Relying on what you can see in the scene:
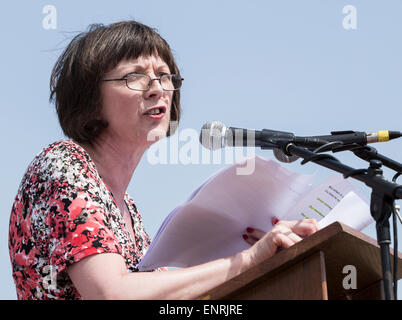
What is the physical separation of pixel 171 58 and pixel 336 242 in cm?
141

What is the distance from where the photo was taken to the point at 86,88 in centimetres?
249

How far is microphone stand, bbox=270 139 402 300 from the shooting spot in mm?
1517

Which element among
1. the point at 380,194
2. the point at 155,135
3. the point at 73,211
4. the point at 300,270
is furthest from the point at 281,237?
the point at 155,135

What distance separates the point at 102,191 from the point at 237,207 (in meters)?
0.48

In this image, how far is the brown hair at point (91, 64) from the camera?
2469mm

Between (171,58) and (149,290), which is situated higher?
(171,58)

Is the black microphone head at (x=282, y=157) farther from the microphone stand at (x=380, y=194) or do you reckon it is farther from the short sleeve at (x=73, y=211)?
the short sleeve at (x=73, y=211)

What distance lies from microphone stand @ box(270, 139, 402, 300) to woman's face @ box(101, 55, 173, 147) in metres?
0.81

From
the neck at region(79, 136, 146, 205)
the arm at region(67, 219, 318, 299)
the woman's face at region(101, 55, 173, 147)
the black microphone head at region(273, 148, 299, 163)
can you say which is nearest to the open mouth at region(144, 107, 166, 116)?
the woman's face at region(101, 55, 173, 147)

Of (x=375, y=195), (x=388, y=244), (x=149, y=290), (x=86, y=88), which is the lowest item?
(x=149, y=290)

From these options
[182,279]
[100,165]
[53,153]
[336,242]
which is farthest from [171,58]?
[336,242]
